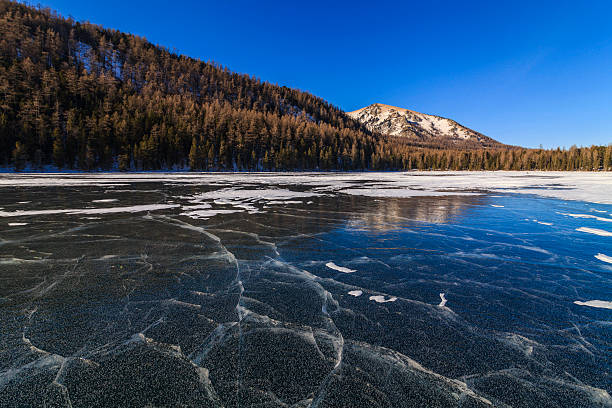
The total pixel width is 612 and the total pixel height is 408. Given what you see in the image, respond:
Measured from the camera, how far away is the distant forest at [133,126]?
218 ft

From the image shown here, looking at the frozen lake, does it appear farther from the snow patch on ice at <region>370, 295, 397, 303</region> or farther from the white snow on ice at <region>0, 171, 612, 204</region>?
the white snow on ice at <region>0, 171, 612, 204</region>

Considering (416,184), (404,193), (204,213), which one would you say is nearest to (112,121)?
(416,184)

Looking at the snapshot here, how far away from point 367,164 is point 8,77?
129723 mm

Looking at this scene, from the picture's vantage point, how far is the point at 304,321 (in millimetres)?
3236

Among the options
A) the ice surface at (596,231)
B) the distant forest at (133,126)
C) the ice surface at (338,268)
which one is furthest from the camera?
the distant forest at (133,126)

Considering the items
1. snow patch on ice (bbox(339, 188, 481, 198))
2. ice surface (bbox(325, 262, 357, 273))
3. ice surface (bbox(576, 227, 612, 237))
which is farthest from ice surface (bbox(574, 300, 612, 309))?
snow patch on ice (bbox(339, 188, 481, 198))

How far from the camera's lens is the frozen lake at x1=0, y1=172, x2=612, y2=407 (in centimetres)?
217

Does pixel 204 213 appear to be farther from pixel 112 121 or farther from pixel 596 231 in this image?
pixel 112 121

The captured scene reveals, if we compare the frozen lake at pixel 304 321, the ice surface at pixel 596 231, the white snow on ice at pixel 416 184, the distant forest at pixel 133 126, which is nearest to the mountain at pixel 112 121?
the distant forest at pixel 133 126

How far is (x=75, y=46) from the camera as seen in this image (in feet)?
452

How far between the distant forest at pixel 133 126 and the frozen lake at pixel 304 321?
7528cm

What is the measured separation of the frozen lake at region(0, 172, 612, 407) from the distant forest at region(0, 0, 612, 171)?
75282mm

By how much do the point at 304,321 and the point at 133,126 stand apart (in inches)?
3616

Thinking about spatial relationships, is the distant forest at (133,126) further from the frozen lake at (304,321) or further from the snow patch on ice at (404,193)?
the frozen lake at (304,321)
